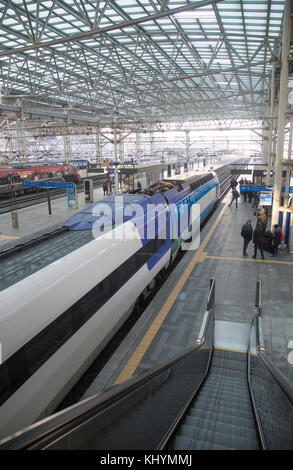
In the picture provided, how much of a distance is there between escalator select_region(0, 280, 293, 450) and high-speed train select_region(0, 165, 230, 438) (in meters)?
1.66

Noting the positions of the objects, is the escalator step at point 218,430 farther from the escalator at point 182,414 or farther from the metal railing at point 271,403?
the metal railing at point 271,403

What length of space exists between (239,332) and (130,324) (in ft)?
8.25

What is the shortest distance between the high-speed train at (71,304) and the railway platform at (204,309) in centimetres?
51

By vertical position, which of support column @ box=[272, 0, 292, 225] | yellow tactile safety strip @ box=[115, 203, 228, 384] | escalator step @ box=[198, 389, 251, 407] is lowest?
yellow tactile safety strip @ box=[115, 203, 228, 384]

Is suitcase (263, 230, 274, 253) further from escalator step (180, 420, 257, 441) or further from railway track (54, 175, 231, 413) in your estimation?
escalator step (180, 420, 257, 441)

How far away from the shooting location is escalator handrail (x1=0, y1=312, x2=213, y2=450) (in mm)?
1958

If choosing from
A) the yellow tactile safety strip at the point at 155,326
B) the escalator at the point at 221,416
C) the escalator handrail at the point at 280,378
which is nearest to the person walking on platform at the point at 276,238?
the yellow tactile safety strip at the point at 155,326

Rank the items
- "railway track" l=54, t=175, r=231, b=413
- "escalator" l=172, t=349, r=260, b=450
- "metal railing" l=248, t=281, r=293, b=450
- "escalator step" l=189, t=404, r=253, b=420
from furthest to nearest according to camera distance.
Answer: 1. "railway track" l=54, t=175, r=231, b=413
2. "escalator step" l=189, t=404, r=253, b=420
3. "escalator" l=172, t=349, r=260, b=450
4. "metal railing" l=248, t=281, r=293, b=450

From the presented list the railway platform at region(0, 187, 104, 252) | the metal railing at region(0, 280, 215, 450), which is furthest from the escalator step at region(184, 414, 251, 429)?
the railway platform at region(0, 187, 104, 252)

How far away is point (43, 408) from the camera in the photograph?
422 centimetres

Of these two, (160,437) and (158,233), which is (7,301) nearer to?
Answer: (160,437)

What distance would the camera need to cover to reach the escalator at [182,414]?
7.37 feet

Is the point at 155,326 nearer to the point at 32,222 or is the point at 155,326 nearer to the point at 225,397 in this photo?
the point at 225,397
